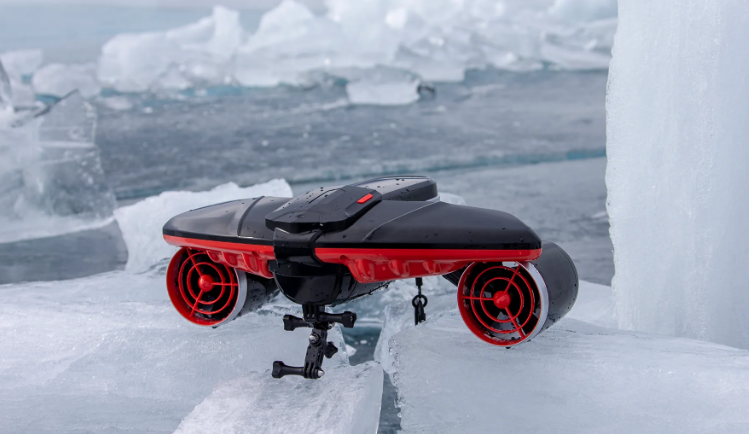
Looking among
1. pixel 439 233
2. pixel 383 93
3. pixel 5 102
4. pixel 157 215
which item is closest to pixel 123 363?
pixel 439 233

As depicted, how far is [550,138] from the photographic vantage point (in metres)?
4.49

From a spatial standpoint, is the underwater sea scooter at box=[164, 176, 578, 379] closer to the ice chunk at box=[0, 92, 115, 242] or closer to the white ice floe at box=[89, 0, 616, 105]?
the ice chunk at box=[0, 92, 115, 242]

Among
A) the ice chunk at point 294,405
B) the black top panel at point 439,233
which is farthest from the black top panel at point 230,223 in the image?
the ice chunk at point 294,405

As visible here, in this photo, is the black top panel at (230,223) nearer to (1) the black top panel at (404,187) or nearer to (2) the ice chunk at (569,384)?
(1) the black top panel at (404,187)

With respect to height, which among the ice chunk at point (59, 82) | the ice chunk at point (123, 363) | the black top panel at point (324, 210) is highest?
the black top panel at point (324, 210)

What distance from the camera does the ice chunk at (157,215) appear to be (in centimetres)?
221

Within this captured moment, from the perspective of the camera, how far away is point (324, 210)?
1.09 m

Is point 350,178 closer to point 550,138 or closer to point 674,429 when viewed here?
point 550,138

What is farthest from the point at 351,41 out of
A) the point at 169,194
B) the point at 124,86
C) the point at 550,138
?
the point at 169,194

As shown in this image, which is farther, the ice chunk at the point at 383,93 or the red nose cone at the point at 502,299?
the ice chunk at the point at 383,93

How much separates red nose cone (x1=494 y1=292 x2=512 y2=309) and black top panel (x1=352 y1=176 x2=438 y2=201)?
0.26 m

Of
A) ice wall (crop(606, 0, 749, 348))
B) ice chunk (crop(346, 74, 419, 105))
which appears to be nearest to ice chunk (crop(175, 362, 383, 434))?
ice wall (crop(606, 0, 749, 348))

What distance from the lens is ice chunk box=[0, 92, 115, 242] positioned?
2857mm

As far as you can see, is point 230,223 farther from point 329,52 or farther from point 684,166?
point 329,52
